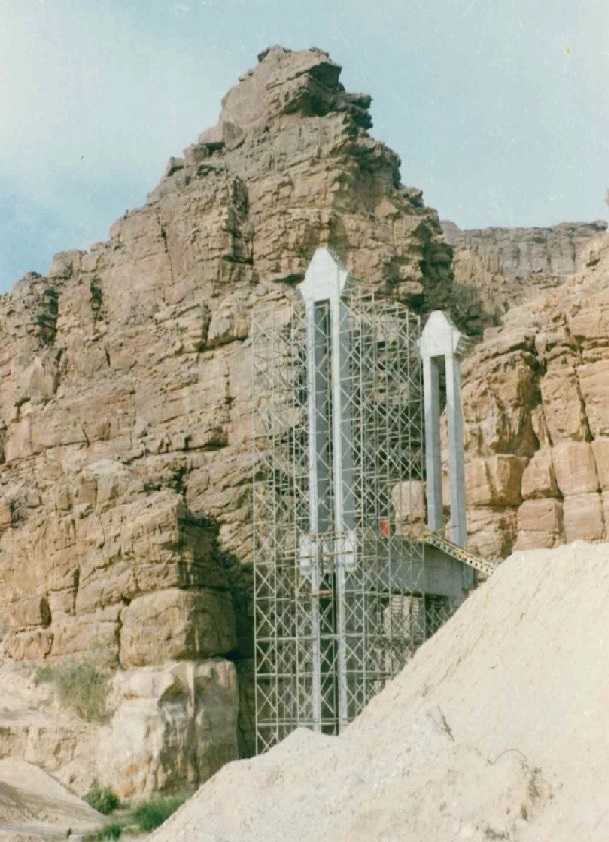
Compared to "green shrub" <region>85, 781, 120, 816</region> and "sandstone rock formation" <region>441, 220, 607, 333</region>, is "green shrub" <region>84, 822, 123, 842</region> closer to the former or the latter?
"green shrub" <region>85, 781, 120, 816</region>

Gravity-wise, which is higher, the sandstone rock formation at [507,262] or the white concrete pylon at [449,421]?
the sandstone rock formation at [507,262]

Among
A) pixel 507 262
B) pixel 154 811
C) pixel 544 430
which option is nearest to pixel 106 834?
pixel 154 811

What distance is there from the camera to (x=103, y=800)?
128 feet

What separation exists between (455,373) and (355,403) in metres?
3.11

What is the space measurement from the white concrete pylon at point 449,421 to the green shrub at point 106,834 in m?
12.9

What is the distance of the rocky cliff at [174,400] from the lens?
42000 mm

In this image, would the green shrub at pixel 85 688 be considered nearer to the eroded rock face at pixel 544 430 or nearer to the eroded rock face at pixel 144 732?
the eroded rock face at pixel 144 732

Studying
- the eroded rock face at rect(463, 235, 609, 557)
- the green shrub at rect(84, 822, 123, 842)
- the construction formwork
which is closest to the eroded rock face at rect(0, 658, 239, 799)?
the construction formwork

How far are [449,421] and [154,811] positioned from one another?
13801 millimetres

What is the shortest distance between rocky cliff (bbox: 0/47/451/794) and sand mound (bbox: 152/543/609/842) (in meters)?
13.9

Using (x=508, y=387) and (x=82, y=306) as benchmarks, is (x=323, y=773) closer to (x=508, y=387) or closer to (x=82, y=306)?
(x=508, y=387)

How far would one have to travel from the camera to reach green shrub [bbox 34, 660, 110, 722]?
143 feet

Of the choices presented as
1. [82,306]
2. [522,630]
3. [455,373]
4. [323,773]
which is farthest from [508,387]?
[323,773]

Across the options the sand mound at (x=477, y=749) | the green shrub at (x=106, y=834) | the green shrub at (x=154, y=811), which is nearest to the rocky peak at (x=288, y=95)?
the green shrub at (x=154, y=811)
